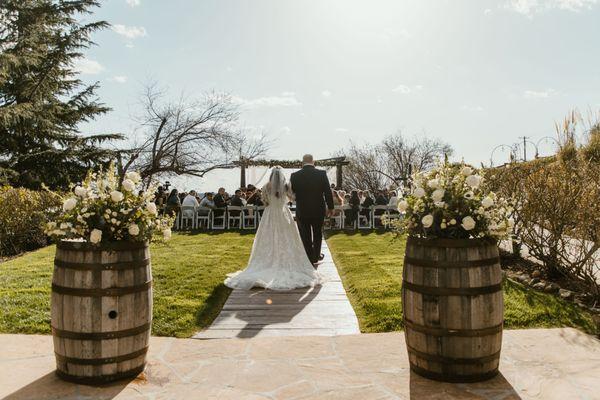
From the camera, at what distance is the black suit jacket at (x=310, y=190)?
8.42 m

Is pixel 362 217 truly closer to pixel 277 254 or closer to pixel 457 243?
pixel 277 254

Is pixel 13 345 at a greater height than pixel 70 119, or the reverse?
pixel 70 119

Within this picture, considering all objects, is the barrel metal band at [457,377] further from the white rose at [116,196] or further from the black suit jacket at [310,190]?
the black suit jacket at [310,190]

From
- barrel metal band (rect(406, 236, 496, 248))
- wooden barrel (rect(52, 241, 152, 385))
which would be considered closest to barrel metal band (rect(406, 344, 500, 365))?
barrel metal band (rect(406, 236, 496, 248))

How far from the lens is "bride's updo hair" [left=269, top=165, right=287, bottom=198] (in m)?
8.08

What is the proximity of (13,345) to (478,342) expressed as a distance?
383cm

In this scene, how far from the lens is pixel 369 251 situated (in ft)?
34.9

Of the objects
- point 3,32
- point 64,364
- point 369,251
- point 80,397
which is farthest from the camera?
point 3,32

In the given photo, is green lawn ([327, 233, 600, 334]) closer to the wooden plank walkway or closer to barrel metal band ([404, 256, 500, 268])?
the wooden plank walkway

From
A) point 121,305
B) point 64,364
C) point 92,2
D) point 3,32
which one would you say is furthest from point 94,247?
point 92,2

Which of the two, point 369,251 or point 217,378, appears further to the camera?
point 369,251

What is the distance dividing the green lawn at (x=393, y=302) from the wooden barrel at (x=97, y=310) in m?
1.98

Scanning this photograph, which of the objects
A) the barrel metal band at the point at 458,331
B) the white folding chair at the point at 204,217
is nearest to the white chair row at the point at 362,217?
the white folding chair at the point at 204,217

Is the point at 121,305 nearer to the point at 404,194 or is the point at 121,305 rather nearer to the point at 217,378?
the point at 217,378
